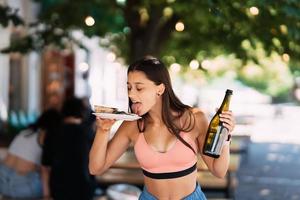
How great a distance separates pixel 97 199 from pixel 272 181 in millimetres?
5660

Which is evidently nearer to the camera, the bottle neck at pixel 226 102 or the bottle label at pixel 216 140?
the bottle label at pixel 216 140

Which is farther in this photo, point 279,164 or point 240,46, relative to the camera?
point 279,164

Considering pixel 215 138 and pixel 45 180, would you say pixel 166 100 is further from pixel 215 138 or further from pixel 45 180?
pixel 45 180

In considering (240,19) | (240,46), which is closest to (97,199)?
(240,19)

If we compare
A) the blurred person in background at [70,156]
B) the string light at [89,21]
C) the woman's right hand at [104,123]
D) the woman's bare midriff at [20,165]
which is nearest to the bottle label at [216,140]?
the woman's right hand at [104,123]

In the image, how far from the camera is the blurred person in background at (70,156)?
5.47 meters

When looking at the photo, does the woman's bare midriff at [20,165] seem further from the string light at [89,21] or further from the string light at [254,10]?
the string light at [254,10]

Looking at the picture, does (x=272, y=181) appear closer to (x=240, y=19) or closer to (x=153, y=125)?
(x=240, y=19)

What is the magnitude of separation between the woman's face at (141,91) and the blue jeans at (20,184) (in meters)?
3.33

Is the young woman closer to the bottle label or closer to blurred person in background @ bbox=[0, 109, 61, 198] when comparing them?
the bottle label

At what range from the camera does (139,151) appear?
295 centimetres

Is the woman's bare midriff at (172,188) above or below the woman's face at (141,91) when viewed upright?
below

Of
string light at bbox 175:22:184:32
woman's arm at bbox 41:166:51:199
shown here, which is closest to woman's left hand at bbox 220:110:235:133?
woman's arm at bbox 41:166:51:199

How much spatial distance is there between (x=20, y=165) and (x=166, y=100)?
3.30 meters
